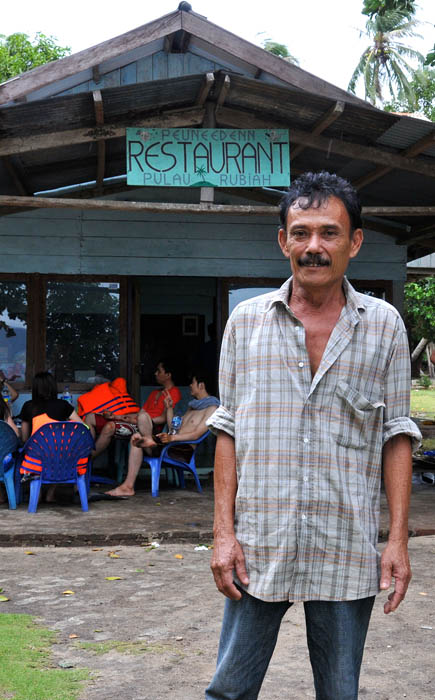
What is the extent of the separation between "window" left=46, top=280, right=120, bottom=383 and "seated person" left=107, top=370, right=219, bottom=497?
1.42 metres

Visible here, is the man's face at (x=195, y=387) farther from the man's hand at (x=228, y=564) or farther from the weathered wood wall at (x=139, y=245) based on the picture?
the man's hand at (x=228, y=564)

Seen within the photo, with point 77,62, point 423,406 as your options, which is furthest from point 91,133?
point 423,406

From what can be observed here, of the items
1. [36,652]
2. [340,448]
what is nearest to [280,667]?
[36,652]

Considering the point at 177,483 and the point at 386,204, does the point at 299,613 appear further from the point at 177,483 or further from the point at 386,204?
the point at 386,204

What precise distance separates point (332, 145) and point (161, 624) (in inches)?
183

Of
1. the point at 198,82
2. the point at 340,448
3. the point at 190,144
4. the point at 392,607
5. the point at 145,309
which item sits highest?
the point at 198,82

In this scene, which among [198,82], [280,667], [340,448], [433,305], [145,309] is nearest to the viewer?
[340,448]

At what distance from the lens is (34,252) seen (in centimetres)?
878

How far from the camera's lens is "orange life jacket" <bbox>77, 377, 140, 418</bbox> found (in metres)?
8.05

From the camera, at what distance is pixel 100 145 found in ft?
23.3

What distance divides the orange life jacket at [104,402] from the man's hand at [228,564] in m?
6.14

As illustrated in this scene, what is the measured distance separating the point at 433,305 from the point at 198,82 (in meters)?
13.8

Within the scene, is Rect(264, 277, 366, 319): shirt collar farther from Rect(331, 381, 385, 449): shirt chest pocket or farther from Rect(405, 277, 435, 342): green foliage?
Rect(405, 277, 435, 342): green foliage

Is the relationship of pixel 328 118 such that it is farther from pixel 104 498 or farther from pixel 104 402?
pixel 104 498
